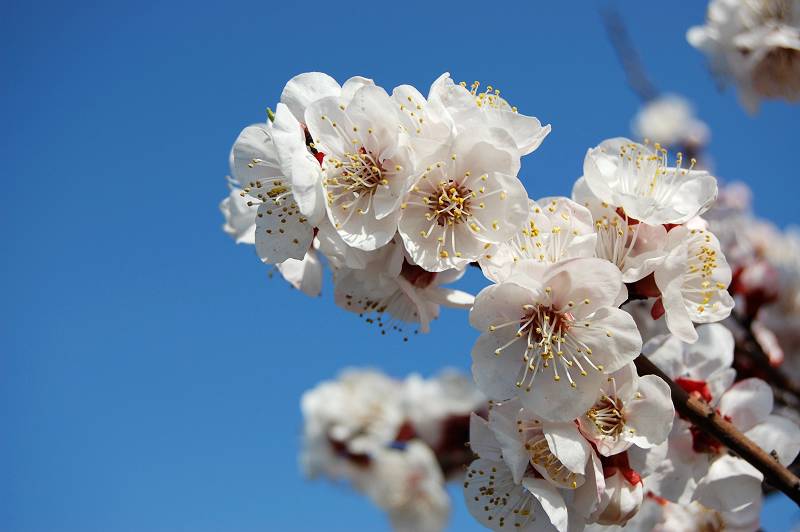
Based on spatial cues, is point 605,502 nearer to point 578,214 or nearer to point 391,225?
point 578,214

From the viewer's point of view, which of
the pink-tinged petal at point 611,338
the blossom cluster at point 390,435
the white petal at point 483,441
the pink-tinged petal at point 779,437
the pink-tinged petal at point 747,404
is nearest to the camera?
the pink-tinged petal at point 611,338

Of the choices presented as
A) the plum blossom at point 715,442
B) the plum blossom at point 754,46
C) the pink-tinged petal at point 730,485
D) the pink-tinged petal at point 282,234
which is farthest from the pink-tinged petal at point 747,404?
the plum blossom at point 754,46

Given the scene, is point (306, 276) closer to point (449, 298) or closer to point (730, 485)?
point (449, 298)

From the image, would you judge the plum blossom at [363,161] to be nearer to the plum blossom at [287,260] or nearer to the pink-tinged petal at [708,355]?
the plum blossom at [287,260]

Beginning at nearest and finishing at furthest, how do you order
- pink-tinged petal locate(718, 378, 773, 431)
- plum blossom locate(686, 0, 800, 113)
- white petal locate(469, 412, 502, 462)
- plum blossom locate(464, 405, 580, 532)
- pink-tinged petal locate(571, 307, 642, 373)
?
pink-tinged petal locate(571, 307, 642, 373) → plum blossom locate(464, 405, 580, 532) → white petal locate(469, 412, 502, 462) → pink-tinged petal locate(718, 378, 773, 431) → plum blossom locate(686, 0, 800, 113)

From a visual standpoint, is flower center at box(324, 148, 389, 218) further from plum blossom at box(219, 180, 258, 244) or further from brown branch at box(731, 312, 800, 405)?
brown branch at box(731, 312, 800, 405)

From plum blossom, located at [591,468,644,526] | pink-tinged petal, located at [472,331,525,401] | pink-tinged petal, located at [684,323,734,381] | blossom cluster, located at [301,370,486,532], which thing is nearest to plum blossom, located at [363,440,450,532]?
blossom cluster, located at [301,370,486,532]
